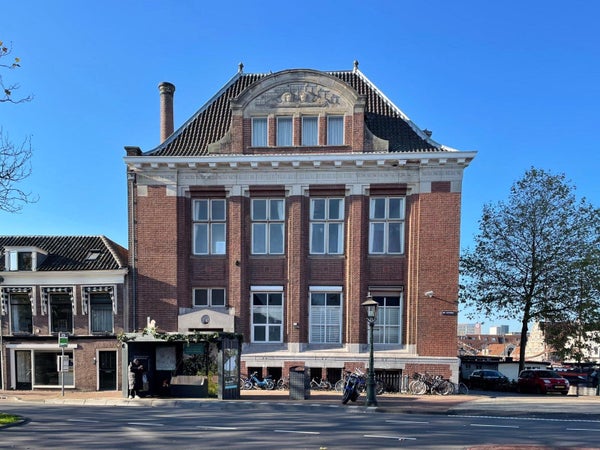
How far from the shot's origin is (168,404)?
15.5 meters

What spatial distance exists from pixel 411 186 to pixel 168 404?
13222 mm

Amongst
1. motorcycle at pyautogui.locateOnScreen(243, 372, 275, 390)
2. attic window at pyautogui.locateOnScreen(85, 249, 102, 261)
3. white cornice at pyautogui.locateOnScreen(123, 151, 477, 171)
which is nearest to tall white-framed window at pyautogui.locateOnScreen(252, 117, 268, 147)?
white cornice at pyautogui.locateOnScreen(123, 151, 477, 171)

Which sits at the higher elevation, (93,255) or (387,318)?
(93,255)

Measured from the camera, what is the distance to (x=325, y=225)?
67.5ft

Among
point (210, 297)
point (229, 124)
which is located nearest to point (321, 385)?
point (210, 297)

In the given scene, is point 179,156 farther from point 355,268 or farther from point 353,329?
point 353,329

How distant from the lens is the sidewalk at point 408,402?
13.9 metres

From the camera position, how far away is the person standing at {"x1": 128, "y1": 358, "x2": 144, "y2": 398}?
16.5m

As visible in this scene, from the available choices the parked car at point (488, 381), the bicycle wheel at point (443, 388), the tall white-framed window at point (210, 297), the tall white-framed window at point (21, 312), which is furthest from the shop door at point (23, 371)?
the parked car at point (488, 381)

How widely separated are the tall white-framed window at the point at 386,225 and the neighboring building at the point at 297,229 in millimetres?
55

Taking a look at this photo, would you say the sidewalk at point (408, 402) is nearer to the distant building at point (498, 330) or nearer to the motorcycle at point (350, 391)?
the motorcycle at point (350, 391)

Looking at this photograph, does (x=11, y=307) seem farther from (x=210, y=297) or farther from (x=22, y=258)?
(x=210, y=297)

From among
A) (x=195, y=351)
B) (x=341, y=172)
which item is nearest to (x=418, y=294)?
(x=341, y=172)

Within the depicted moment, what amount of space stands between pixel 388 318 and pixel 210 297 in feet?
27.2
